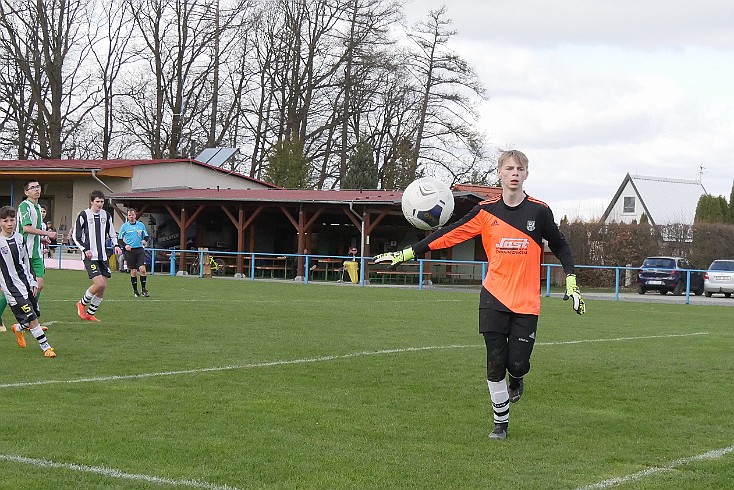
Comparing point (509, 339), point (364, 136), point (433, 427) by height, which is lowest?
point (433, 427)

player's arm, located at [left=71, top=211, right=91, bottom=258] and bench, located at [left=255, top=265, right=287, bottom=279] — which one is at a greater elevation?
player's arm, located at [left=71, top=211, right=91, bottom=258]

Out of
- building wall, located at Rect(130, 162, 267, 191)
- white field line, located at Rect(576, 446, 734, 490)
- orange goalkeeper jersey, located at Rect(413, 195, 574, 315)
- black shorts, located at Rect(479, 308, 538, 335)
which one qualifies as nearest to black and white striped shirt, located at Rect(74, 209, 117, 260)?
orange goalkeeper jersey, located at Rect(413, 195, 574, 315)

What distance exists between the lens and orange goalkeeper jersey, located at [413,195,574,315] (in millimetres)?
7602

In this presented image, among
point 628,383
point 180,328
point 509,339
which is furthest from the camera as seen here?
point 180,328

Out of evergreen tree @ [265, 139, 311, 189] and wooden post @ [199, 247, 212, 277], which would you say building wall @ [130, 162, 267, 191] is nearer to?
evergreen tree @ [265, 139, 311, 189]

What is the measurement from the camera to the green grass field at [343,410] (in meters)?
6.29

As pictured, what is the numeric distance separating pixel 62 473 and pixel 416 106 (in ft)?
172

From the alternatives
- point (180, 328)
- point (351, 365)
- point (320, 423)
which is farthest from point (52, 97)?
point (320, 423)

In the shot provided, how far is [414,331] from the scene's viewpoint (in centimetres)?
1617

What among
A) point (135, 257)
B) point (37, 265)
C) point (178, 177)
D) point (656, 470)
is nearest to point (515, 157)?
point (656, 470)

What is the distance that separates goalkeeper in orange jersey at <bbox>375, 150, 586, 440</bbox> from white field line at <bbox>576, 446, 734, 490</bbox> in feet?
4.01

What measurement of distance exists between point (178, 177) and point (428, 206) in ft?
126

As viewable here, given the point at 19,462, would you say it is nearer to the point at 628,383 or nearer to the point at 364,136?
the point at 628,383

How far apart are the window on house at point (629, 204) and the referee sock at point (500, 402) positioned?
225 feet
